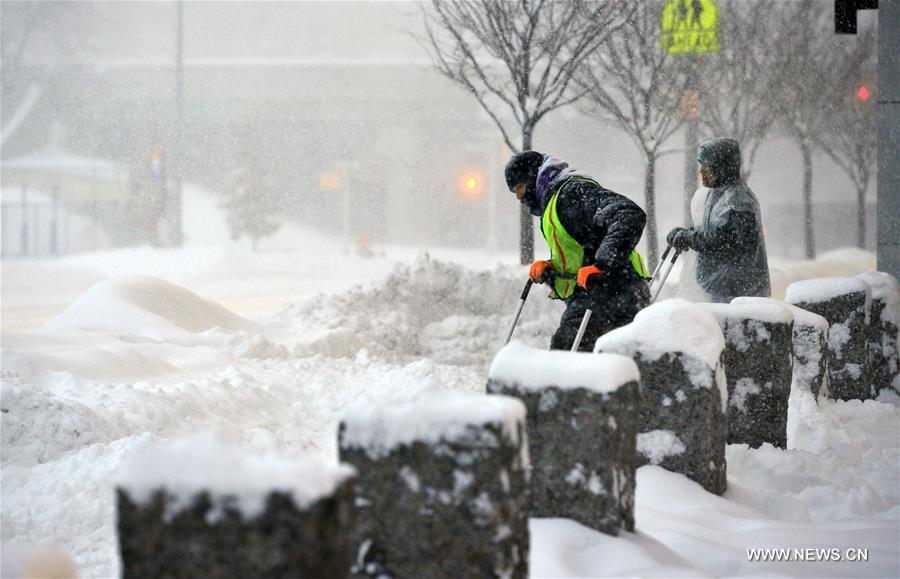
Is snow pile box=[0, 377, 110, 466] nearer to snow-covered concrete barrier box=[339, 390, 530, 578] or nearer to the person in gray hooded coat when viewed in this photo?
the person in gray hooded coat

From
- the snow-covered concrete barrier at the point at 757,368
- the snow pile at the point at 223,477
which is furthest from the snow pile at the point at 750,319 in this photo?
the snow pile at the point at 223,477

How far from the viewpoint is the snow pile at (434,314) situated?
14394mm

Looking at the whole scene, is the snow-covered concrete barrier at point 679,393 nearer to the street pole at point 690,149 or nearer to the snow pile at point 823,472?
the snow pile at point 823,472

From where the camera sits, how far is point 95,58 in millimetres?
36000

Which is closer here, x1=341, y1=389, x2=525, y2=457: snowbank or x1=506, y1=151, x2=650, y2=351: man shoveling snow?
x1=341, y1=389, x2=525, y2=457: snowbank

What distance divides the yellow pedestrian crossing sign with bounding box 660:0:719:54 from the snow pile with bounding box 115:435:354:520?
1749cm

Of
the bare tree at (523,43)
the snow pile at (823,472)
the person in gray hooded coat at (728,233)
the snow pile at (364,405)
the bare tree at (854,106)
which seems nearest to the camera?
the snow pile at (364,405)

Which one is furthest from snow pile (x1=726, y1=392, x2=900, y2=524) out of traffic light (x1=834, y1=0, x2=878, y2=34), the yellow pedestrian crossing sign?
the yellow pedestrian crossing sign

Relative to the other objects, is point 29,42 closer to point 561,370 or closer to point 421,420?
point 561,370

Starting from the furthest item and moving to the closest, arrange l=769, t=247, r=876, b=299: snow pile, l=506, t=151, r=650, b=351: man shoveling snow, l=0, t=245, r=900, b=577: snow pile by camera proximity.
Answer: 1. l=769, t=247, r=876, b=299: snow pile
2. l=506, t=151, r=650, b=351: man shoveling snow
3. l=0, t=245, r=900, b=577: snow pile

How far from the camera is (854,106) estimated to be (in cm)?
3145

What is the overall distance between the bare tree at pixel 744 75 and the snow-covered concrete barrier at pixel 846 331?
1572 cm

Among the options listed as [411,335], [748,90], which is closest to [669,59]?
[748,90]

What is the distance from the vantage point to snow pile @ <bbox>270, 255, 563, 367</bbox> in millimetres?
14394
